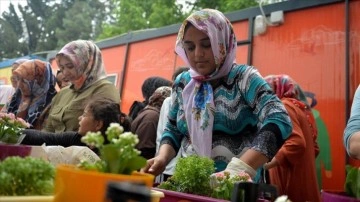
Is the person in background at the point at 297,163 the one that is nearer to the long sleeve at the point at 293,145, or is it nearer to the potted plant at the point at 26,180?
the long sleeve at the point at 293,145

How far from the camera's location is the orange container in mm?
526

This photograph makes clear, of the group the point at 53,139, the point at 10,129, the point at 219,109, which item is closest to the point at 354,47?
the point at 219,109

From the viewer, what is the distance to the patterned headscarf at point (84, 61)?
2348 mm

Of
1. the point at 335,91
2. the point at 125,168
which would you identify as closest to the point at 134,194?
the point at 125,168

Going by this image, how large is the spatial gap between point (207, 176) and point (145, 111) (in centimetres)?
185

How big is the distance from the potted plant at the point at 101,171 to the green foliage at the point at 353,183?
434 mm

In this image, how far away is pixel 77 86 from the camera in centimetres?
234

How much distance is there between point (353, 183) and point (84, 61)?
199 cm

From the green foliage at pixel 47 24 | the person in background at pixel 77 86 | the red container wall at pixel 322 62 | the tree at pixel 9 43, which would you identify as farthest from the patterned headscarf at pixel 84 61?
the tree at pixel 9 43

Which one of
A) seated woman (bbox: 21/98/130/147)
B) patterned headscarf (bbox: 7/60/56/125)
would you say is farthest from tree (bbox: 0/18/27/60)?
seated woman (bbox: 21/98/130/147)

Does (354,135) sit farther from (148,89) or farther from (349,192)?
(148,89)

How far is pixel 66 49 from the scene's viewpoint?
7.90 ft

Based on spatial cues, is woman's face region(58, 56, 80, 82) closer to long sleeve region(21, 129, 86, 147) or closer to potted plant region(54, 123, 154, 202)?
long sleeve region(21, 129, 86, 147)

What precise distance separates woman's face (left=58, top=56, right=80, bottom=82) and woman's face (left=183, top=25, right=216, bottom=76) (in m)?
1.02
